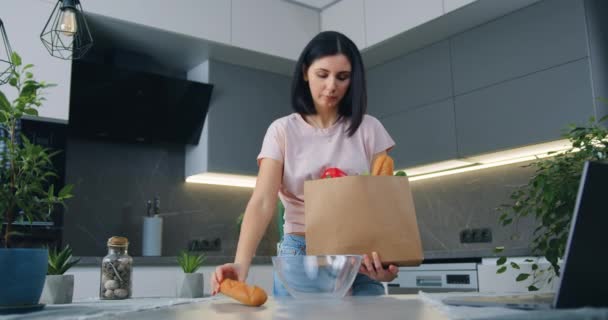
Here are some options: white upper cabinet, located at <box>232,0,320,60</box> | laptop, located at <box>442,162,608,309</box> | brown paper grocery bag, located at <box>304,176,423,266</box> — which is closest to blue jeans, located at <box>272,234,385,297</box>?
brown paper grocery bag, located at <box>304,176,423,266</box>

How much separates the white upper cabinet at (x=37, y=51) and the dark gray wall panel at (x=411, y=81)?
1.84m

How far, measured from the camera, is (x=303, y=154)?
146cm

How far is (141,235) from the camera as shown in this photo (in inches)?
129

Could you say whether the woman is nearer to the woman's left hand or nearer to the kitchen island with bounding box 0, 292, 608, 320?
the woman's left hand

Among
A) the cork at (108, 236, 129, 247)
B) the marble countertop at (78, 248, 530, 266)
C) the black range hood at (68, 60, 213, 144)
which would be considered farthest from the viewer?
the black range hood at (68, 60, 213, 144)

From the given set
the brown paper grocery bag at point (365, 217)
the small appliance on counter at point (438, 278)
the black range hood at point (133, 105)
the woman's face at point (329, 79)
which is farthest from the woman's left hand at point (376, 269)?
the black range hood at point (133, 105)

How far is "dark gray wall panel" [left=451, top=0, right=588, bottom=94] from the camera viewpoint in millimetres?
2518

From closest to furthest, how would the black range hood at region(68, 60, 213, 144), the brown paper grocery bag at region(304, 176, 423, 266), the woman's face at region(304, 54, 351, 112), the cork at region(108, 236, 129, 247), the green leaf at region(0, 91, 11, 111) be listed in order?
the green leaf at region(0, 91, 11, 111), the brown paper grocery bag at region(304, 176, 423, 266), the cork at region(108, 236, 129, 247), the woman's face at region(304, 54, 351, 112), the black range hood at region(68, 60, 213, 144)

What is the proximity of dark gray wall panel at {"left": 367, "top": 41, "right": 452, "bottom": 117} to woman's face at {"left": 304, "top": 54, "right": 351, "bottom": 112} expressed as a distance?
1.76 meters

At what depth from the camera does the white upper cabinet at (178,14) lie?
2.87 metres

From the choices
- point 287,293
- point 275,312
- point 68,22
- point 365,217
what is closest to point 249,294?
point 275,312

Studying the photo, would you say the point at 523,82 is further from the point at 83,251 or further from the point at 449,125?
the point at 83,251

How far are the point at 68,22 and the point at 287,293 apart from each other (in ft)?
3.05

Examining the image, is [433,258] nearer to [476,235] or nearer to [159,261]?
[476,235]
